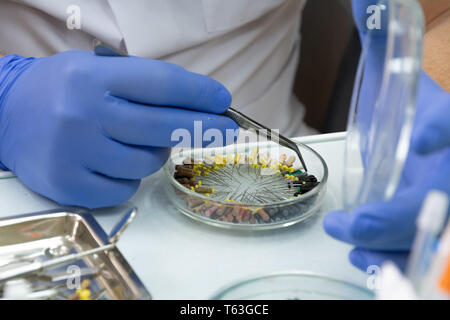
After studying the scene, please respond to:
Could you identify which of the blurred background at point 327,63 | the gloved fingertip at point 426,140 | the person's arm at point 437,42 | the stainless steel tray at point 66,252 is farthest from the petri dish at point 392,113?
the blurred background at point 327,63

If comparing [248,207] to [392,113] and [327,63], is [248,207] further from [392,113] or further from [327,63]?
[327,63]

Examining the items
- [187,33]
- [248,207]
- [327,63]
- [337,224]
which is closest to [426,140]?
[337,224]

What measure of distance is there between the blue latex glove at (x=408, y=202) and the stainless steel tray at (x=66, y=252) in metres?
0.25

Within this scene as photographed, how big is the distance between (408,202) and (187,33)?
0.70m

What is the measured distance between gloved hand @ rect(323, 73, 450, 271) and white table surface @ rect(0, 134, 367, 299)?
92mm

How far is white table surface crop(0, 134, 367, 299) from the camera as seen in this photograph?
0.63 metres

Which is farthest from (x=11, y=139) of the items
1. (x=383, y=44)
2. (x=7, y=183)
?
(x=383, y=44)

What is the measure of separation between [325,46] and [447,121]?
55.1 inches

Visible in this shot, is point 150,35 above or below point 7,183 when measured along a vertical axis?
above

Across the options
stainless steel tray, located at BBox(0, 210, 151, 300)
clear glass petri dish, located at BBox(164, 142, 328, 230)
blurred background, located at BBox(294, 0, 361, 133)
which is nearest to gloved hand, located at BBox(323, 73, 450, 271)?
clear glass petri dish, located at BBox(164, 142, 328, 230)

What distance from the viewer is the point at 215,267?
650 millimetres

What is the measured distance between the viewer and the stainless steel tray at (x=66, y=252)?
61cm

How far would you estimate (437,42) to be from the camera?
1.12 metres
